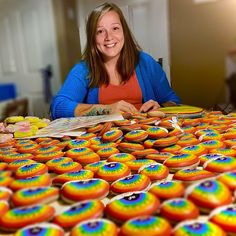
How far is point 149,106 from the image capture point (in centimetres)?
96

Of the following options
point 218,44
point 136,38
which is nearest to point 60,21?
point 136,38

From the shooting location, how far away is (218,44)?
0.94 m

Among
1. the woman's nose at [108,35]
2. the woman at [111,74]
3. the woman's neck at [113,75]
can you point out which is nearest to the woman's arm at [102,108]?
the woman at [111,74]

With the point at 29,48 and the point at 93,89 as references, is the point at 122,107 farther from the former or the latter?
the point at 29,48

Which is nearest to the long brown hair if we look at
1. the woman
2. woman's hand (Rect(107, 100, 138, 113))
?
the woman

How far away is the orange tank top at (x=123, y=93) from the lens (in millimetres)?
1037

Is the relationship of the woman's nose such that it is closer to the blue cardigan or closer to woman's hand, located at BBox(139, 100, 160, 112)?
the blue cardigan

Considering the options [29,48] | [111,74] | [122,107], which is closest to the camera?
[122,107]

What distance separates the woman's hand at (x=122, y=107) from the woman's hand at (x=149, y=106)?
0.03 meters

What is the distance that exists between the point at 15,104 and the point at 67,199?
0.83m

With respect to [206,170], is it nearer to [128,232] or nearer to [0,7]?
[128,232]

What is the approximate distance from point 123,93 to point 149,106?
0.41ft

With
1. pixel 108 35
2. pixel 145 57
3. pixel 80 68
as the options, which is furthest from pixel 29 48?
pixel 145 57

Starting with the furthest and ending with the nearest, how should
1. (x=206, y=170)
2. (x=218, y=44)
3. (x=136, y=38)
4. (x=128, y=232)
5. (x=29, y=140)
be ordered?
1. (x=136, y=38)
2. (x=218, y=44)
3. (x=29, y=140)
4. (x=206, y=170)
5. (x=128, y=232)
